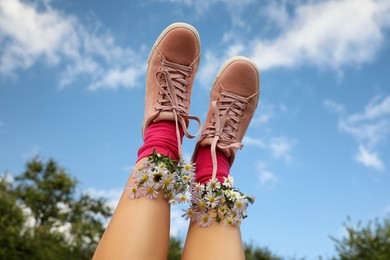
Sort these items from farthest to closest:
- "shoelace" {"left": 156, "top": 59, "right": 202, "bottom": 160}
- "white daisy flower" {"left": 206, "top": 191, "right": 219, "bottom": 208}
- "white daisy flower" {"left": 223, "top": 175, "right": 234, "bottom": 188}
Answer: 1. "shoelace" {"left": 156, "top": 59, "right": 202, "bottom": 160}
2. "white daisy flower" {"left": 223, "top": 175, "right": 234, "bottom": 188}
3. "white daisy flower" {"left": 206, "top": 191, "right": 219, "bottom": 208}

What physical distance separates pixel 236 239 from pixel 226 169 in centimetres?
47

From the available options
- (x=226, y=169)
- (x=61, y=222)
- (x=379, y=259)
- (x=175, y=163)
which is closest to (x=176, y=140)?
(x=175, y=163)

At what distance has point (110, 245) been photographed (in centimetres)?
177

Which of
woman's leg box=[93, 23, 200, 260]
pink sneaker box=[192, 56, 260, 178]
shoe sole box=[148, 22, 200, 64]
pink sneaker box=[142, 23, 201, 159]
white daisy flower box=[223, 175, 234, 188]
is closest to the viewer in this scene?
woman's leg box=[93, 23, 200, 260]

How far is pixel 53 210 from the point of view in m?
17.7

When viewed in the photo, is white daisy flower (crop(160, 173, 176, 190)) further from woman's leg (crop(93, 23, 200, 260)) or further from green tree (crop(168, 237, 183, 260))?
green tree (crop(168, 237, 183, 260))

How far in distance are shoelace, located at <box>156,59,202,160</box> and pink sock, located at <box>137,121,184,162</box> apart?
1.1 inches

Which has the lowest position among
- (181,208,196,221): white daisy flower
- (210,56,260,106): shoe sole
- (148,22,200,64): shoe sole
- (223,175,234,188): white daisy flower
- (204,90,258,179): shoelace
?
(181,208,196,221): white daisy flower

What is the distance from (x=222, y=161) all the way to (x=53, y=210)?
1665 centimetres

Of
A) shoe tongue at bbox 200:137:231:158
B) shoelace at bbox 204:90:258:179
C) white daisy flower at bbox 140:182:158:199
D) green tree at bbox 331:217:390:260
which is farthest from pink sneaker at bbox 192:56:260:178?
green tree at bbox 331:217:390:260

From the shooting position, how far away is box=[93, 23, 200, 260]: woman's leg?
70.0 inches

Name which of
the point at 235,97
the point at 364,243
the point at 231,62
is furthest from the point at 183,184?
the point at 364,243

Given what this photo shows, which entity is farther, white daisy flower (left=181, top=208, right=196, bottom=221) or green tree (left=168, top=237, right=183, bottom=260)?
green tree (left=168, top=237, right=183, bottom=260)

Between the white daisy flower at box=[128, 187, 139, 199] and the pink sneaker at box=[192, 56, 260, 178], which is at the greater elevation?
the pink sneaker at box=[192, 56, 260, 178]
